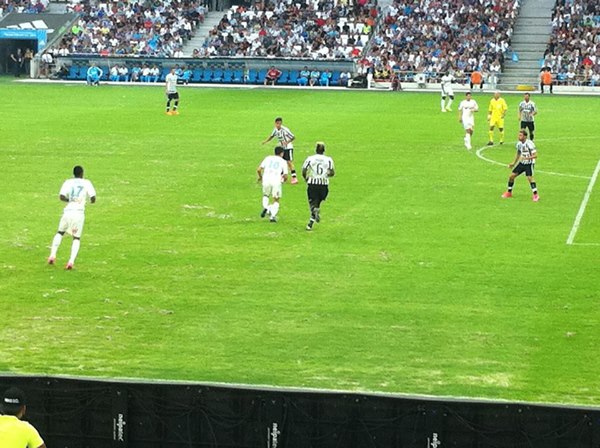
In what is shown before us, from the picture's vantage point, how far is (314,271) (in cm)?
2709

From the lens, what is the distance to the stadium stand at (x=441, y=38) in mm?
82312

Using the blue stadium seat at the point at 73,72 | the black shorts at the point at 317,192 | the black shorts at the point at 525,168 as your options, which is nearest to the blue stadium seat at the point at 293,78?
the blue stadium seat at the point at 73,72

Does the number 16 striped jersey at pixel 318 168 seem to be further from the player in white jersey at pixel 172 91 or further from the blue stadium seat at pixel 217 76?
the blue stadium seat at pixel 217 76

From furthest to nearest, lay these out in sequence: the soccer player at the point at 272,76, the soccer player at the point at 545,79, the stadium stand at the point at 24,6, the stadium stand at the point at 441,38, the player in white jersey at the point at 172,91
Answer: the stadium stand at the point at 24,6
the soccer player at the point at 272,76
the stadium stand at the point at 441,38
the soccer player at the point at 545,79
the player in white jersey at the point at 172,91

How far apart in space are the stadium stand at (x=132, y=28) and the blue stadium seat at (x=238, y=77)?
4979mm

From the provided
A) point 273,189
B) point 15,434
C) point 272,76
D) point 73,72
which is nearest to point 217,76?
point 272,76

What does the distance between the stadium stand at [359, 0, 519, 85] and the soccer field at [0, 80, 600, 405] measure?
32237 millimetres

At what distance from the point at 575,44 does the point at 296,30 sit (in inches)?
748

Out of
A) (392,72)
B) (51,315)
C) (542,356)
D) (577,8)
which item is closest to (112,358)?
(51,315)

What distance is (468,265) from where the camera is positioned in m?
27.7

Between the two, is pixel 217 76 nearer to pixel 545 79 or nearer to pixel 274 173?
pixel 545 79

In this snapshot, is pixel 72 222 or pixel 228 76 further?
pixel 228 76

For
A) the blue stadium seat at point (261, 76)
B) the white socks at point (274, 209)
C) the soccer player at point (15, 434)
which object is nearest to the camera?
the soccer player at point (15, 434)

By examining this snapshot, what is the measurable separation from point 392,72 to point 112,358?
205ft
